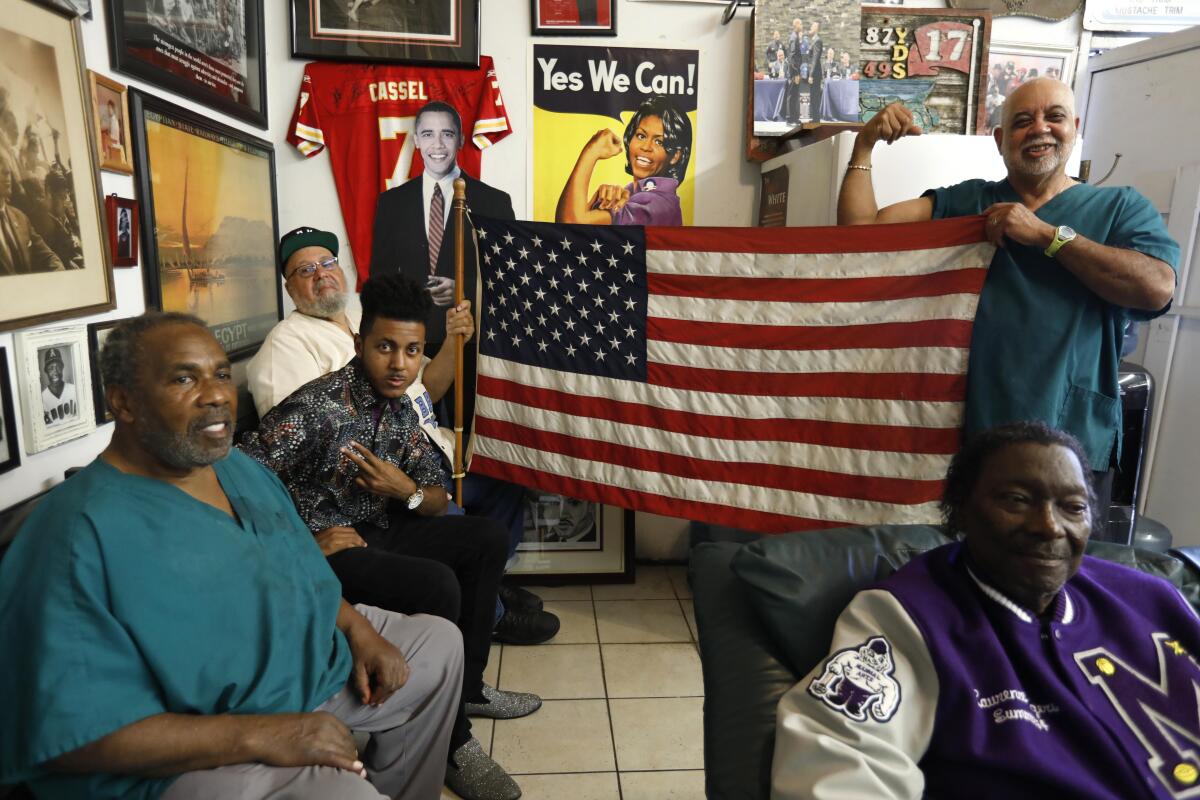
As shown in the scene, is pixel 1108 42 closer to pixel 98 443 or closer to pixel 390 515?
pixel 390 515

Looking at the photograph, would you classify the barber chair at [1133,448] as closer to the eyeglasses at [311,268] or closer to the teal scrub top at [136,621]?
the teal scrub top at [136,621]

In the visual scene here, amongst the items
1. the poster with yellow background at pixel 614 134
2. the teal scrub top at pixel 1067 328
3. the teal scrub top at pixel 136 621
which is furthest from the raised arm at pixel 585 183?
the teal scrub top at pixel 136 621

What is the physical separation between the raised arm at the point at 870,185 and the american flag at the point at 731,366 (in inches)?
6.0

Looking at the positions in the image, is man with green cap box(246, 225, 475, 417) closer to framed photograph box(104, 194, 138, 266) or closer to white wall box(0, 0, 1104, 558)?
white wall box(0, 0, 1104, 558)

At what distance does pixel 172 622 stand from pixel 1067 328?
2.14 m

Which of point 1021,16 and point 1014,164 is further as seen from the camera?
point 1021,16

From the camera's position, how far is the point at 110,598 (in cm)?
104

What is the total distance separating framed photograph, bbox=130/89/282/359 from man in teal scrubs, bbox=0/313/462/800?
39.5 inches

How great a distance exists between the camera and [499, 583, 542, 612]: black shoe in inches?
108

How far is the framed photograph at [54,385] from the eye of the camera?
149 centimetres

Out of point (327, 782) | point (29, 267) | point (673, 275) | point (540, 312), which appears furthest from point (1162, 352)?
point (29, 267)

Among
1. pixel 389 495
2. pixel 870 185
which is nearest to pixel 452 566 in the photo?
pixel 389 495

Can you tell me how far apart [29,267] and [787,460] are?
2.03 meters

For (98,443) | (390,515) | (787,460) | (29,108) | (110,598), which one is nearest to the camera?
(110,598)
